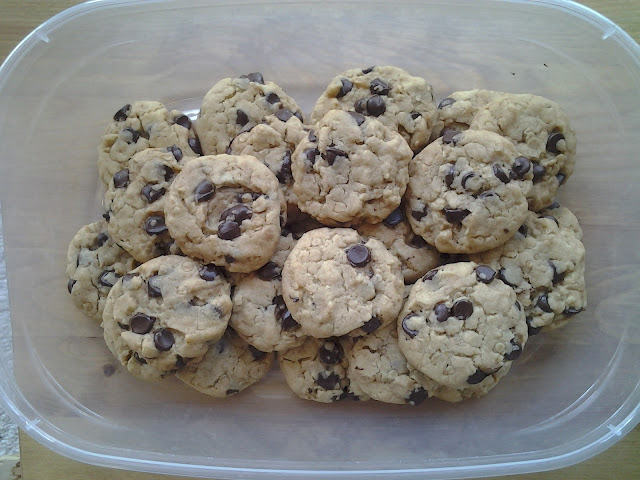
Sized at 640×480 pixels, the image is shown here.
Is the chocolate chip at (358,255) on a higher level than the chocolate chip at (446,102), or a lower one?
lower

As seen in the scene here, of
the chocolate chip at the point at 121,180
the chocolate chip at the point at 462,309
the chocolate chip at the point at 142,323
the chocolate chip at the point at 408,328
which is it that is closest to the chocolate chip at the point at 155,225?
the chocolate chip at the point at 121,180

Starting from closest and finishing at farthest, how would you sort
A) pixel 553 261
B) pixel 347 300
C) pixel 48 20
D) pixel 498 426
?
1. pixel 347 300
2. pixel 553 261
3. pixel 498 426
4. pixel 48 20

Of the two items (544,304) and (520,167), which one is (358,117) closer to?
(520,167)

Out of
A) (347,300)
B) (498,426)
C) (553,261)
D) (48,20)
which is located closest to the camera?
(347,300)

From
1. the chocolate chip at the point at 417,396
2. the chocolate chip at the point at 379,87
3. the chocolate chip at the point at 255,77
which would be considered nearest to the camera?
the chocolate chip at the point at 417,396

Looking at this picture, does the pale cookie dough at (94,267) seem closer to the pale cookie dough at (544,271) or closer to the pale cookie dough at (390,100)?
the pale cookie dough at (390,100)

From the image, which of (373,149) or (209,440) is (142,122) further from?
(209,440)

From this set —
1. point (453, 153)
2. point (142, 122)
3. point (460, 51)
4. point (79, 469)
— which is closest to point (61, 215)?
point (142, 122)
